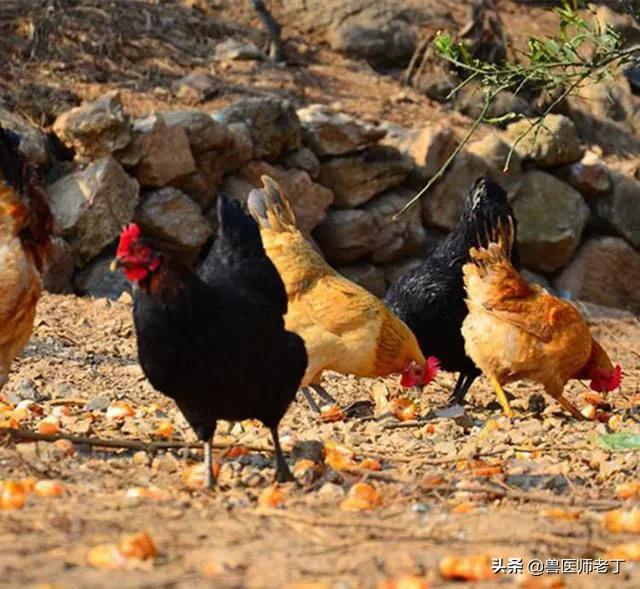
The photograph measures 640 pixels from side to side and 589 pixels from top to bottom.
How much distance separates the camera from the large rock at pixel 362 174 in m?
12.5

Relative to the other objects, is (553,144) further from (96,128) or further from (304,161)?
(96,128)

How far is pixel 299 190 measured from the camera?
39.5ft

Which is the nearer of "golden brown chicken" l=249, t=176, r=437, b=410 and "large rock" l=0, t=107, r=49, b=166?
"golden brown chicken" l=249, t=176, r=437, b=410

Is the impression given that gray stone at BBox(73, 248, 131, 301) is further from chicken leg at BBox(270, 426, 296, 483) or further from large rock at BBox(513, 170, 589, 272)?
chicken leg at BBox(270, 426, 296, 483)

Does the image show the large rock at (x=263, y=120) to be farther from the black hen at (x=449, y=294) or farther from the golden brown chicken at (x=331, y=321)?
the golden brown chicken at (x=331, y=321)

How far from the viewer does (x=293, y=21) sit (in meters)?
14.5

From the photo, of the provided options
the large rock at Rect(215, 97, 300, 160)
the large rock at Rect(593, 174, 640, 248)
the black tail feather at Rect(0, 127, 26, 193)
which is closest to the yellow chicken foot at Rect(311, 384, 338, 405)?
the black tail feather at Rect(0, 127, 26, 193)

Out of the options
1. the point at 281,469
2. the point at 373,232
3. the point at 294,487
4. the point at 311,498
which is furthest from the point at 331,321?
the point at 373,232

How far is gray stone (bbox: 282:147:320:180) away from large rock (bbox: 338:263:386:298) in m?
1.09

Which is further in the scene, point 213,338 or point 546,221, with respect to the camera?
point 546,221

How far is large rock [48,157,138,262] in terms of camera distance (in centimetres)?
1048

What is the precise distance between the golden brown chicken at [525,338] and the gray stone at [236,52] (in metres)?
6.75

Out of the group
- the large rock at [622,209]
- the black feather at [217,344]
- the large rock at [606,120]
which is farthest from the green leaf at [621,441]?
the large rock at [606,120]

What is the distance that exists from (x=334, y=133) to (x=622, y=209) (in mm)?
4082
